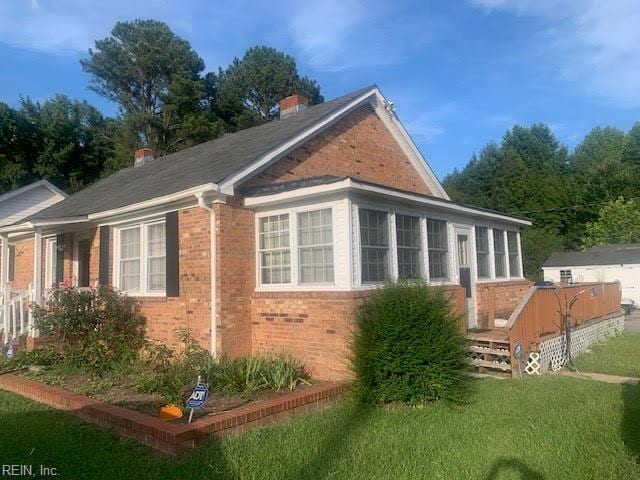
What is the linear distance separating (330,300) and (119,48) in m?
39.2

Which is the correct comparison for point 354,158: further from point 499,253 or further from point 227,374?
A: point 227,374

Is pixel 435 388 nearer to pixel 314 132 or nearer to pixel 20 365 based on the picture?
Answer: pixel 314 132

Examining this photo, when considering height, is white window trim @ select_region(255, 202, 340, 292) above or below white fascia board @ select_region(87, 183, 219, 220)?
below

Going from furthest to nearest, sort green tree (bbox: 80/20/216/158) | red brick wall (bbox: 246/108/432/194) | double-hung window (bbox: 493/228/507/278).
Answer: green tree (bbox: 80/20/216/158) < double-hung window (bbox: 493/228/507/278) < red brick wall (bbox: 246/108/432/194)

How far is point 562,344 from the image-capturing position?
34.0 feet

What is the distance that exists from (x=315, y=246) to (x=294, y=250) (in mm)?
392

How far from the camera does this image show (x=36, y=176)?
36.7 metres

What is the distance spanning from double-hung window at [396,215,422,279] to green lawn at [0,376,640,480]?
2.99m

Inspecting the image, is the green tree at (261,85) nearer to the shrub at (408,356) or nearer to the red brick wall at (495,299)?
the red brick wall at (495,299)

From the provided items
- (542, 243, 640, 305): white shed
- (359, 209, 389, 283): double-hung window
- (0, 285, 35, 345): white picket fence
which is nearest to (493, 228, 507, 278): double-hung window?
(359, 209, 389, 283): double-hung window

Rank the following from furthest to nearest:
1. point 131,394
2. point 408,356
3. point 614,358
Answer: point 614,358, point 131,394, point 408,356

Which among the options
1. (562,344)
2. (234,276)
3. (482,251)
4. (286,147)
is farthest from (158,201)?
(562,344)

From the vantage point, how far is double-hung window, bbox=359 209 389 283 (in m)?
8.45

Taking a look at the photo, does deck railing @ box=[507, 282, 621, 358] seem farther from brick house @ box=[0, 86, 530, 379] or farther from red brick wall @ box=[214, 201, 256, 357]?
red brick wall @ box=[214, 201, 256, 357]
